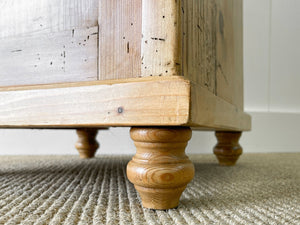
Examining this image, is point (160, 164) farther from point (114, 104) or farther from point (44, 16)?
point (44, 16)

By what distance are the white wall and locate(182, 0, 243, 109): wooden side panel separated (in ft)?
2.19

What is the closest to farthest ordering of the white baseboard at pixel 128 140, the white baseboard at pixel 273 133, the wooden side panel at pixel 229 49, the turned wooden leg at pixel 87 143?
1. the wooden side panel at pixel 229 49
2. the turned wooden leg at pixel 87 143
3. the white baseboard at pixel 128 140
4. the white baseboard at pixel 273 133

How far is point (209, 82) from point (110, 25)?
0.17 m

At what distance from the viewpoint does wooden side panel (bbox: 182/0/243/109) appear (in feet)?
1.27

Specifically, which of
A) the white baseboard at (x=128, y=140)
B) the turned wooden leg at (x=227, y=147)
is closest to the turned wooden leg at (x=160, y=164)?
the turned wooden leg at (x=227, y=147)

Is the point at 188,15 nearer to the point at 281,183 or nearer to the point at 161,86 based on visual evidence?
the point at 161,86

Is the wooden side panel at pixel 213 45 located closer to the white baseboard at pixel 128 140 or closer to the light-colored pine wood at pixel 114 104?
the light-colored pine wood at pixel 114 104

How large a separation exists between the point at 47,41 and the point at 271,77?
123 centimetres

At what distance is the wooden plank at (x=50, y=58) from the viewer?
1.30ft

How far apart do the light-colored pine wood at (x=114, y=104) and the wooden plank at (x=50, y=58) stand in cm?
2

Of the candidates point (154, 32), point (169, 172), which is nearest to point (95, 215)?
point (169, 172)

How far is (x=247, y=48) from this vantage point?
141 centimetres

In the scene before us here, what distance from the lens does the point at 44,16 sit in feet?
1.43

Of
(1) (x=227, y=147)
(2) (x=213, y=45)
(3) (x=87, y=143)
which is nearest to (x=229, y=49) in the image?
(2) (x=213, y=45)
